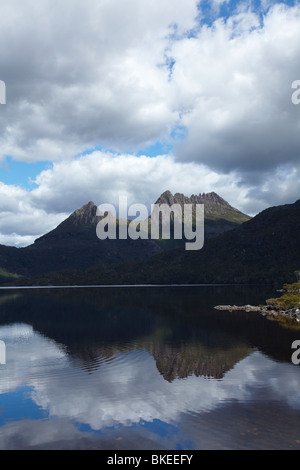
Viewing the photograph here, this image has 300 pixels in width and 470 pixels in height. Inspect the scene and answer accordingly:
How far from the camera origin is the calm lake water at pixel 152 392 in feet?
79.2

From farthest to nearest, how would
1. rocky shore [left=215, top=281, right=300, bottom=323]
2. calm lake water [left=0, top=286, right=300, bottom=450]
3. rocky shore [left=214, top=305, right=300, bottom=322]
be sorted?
rocky shore [left=214, top=305, right=300, bottom=322] < rocky shore [left=215, top=281, right=300, bottom=323] < calm lake water [left=0, top=286, right=300, bottom=450]

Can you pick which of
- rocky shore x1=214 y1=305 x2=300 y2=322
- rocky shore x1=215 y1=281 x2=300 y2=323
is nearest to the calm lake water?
rocky shore x1=215 y1=281 x2=300 y2=323

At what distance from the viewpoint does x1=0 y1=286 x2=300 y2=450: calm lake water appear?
79.2ft

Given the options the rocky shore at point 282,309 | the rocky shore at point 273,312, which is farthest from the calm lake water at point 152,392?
the rocky shore at point 273,312

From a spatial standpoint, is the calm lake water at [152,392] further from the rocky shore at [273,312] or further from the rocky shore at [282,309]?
the rocky shore at [273,312]

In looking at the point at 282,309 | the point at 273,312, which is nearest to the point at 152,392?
the point at 273,312

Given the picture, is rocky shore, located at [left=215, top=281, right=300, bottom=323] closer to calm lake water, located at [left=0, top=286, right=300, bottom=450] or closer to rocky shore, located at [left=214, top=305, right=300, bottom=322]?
rocky shore, located at [left=214, top=305, right=300, bottom=322]

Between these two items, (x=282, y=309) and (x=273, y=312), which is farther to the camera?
(x=282, y=309)

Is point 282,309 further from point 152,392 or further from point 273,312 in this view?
point 152,392

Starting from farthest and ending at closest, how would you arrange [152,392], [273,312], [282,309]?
[282,309] < [273,312] < [152,392]

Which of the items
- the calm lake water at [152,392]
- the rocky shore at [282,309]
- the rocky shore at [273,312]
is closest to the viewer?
the calm lake water at [152,392]

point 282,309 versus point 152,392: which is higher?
point 282,309

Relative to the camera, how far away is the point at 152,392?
33969 mm

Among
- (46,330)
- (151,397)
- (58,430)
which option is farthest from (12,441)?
(46,330)
